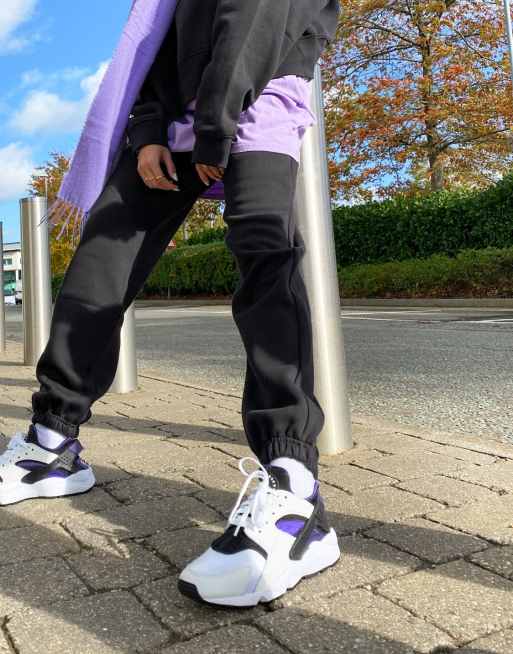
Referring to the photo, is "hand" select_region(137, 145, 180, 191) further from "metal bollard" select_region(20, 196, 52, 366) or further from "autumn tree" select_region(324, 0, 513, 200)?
"autumn tree" select_region(324, 0, 513, 200)

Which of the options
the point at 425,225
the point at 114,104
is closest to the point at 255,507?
the point at 114,104

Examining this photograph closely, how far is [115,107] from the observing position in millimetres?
1902

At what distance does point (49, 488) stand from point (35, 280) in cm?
371

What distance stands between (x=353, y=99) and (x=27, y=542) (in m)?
19.7

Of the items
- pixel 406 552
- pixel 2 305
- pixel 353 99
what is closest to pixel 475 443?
pixel 406 552

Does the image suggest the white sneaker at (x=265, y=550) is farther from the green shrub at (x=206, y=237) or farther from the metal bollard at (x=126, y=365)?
the green shrub at (x=206, y=237)

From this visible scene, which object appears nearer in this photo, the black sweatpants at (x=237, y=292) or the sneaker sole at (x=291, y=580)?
the sneaker sole at (x=291, y=580)

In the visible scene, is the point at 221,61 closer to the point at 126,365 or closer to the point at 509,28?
the point at 126,365

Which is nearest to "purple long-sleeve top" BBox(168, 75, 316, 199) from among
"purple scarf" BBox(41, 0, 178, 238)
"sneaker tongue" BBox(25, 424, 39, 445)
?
"purple scarf" BBox(41, 0, 178, 238)

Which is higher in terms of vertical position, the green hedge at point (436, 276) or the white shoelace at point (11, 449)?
the green hedge at point (436, 276)

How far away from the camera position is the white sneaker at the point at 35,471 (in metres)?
1.98

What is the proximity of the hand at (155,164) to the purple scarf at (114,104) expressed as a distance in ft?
0.62

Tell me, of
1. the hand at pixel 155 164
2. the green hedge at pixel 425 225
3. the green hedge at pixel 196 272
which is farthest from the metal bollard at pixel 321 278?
the green hedge at pixel 196 272

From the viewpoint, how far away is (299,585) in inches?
57.8
